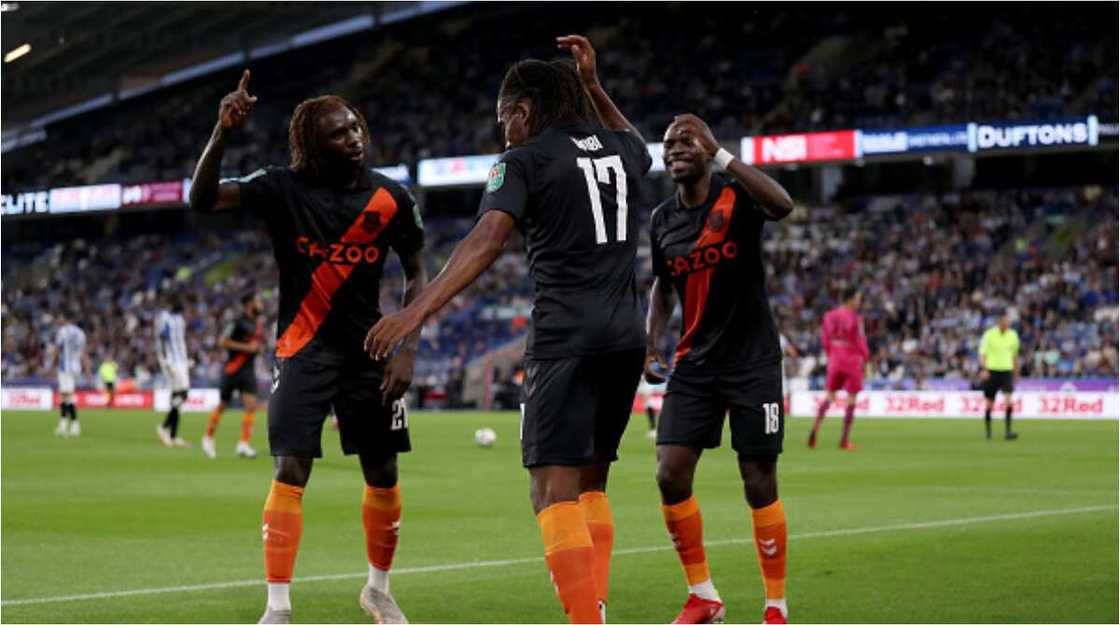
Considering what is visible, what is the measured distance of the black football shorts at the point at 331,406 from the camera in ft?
26.8

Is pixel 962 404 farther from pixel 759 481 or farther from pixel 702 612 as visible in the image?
pixel 702 612

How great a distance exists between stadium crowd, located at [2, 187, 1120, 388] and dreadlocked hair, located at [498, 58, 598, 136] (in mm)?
33383

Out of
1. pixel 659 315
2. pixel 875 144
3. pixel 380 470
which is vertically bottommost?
pixel 380 470

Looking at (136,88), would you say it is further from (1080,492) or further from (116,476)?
(1080,492)

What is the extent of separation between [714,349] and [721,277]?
1.14 ft

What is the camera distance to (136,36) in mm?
57188

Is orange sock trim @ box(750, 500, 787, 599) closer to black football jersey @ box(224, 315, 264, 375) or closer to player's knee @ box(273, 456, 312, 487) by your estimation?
player's knee @ box(273, 456, 312, 487)

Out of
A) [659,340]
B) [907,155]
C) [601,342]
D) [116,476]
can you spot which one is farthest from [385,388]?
[907,155]

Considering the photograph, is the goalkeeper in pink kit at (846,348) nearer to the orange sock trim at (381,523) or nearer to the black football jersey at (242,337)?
the black football jersey at (242,337)

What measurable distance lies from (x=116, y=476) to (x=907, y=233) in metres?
32.7

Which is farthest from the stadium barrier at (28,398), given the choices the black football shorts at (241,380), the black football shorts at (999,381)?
the black football shorts at (999,381)

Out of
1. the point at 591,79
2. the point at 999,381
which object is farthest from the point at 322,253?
the point at 999,381

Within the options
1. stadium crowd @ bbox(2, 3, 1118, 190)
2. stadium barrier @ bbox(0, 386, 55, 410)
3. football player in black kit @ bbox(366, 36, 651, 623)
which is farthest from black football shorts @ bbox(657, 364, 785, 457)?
stadium barrier @ bbox(0, 386, 55, 410)

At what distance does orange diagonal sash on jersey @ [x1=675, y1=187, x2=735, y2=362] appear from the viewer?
8.71m
